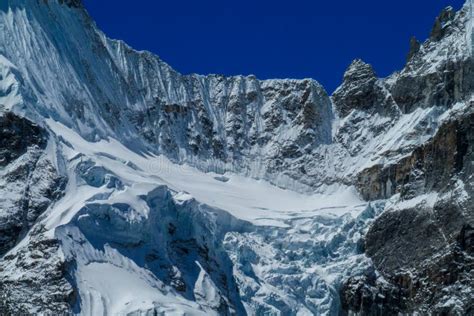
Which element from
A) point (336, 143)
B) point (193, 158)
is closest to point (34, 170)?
point (193, 158)

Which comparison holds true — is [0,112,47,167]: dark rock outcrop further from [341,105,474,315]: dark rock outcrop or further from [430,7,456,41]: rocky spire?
[430,7,456,41]: rocky spire

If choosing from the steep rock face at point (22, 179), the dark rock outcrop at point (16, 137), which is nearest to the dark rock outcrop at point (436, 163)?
the steep rock face at point (22, 179)

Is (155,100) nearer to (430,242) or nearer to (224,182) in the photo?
(224,182)

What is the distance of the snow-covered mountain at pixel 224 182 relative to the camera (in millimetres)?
108438

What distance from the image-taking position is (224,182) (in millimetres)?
142250

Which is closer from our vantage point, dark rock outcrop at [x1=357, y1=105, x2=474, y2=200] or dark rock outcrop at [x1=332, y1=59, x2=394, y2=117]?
dark rock outcrop at [x1=357, y1=105, x2=474, y2=200]

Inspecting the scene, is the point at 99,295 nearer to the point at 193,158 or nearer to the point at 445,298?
the point at 445,298

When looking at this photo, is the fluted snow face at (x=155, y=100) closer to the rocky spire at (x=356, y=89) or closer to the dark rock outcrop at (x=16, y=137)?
the rocky spire at (x=356, y=89)

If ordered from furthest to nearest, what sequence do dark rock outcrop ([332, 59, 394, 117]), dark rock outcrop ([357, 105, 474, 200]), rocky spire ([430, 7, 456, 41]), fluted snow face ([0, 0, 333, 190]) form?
dark rock outcrop ([332, 59, 394, 117])
rocky spire ([430, 7, 456, 41])
fluted snow face ([0, 0, 333, 190])
dark rock outcrop ([357, 105, 474, 200])

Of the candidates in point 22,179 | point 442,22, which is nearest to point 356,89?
point 442,22

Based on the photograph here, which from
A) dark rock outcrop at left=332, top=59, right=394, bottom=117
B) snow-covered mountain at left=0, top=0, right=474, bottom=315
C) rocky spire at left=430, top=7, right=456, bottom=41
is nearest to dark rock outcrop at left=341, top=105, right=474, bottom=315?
snow-covered mountain at left=0, top=0, right=474, bottom=315

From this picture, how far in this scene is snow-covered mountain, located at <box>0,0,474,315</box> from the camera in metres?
108

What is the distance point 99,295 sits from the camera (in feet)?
336

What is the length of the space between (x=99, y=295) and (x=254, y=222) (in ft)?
89.0
